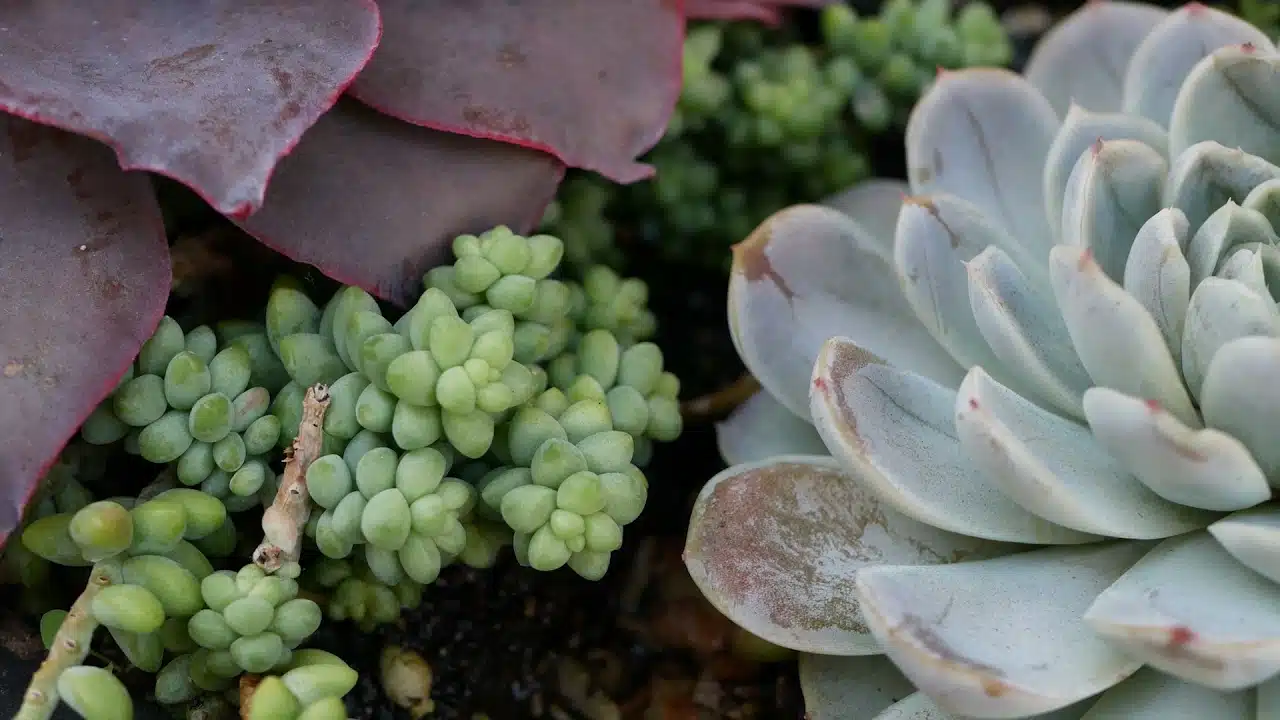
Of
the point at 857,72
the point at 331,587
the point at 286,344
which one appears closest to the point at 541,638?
the point at 331,587

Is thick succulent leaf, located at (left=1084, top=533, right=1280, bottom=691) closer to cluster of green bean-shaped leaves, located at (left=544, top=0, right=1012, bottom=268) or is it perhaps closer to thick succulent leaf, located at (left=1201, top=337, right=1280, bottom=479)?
thick succulent leaf, located at (left=1201, top=337, right=1280, bottom=479)

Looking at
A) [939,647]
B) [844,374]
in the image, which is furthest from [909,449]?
[939,647]

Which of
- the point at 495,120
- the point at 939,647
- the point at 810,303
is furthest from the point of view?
the point at 810,303

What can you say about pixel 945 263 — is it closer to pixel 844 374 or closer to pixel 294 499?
pixel 844 374

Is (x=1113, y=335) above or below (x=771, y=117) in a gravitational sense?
above

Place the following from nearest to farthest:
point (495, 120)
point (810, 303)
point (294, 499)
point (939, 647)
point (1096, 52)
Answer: point (939, 647)
point (294, 499)
point (495, 120)
point (810, 303)
point (1096, 52)

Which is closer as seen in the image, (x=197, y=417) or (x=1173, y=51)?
(x=197, y=417)

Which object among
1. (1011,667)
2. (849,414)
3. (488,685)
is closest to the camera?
(1011,667)

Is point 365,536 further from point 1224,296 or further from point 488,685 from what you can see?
point 1224,296
